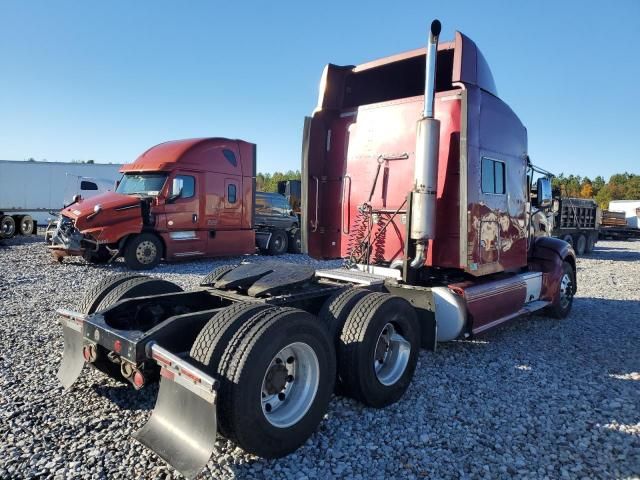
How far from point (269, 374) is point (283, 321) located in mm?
389

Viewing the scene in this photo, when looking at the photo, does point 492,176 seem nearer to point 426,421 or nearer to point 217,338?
point 426,421

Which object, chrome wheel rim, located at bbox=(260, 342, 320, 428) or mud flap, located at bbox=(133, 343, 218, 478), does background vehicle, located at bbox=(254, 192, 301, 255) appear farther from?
mud flap, located at bbox=(133, 343, 218, 478)

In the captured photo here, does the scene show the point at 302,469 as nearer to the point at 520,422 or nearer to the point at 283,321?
the point at 283,321

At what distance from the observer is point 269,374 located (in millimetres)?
2998

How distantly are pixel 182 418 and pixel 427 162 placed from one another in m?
3.41

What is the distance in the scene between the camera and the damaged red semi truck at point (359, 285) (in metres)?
2.78

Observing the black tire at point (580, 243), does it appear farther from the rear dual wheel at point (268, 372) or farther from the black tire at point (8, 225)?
the black tire at point (8, 225)

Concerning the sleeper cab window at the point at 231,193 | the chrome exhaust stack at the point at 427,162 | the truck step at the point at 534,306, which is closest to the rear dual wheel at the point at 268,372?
the chrome exhaust stack at the point at 427,162

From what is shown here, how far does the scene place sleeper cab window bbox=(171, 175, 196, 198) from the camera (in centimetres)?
1138

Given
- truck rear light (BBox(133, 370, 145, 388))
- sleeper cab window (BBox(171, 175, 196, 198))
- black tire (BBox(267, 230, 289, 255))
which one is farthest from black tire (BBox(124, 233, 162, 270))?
truck rear light (BBox(133, 370, 145, 388))

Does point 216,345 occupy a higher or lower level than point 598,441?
higher

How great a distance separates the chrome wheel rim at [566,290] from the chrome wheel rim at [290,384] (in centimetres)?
559

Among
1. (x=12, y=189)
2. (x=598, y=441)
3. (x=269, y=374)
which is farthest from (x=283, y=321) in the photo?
(x=12, y=189)

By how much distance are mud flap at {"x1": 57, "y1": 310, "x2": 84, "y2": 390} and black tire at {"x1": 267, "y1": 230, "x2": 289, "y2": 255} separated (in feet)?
36.7
